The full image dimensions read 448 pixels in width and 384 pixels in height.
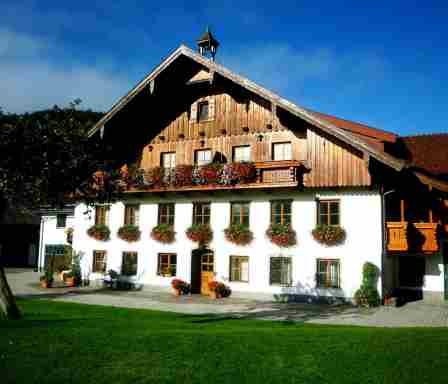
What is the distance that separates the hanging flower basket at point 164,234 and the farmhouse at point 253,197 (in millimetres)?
52

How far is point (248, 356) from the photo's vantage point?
8.36 metres

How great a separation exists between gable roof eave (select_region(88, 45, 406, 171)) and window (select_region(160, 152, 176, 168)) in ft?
11.0

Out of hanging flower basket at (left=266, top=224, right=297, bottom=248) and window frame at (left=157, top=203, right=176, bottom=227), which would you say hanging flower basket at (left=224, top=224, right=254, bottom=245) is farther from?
window frame at (left=157, top=203, right=176, bottom=227)

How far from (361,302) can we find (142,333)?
11.5 meters

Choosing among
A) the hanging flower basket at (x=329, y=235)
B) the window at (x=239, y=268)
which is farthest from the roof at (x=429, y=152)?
the window at (x=239, y=268)

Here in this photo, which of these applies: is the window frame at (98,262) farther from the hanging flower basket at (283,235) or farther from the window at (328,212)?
the window at (328,212)

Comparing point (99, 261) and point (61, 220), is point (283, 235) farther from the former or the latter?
point (61, 220)

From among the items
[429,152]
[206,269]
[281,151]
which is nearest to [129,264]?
[206,269]

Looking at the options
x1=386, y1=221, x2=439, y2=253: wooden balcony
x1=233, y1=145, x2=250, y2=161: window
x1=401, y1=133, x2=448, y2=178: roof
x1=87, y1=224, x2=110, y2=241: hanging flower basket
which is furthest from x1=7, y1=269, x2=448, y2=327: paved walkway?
x1=401, y1=133, x2=448, y2=178: roof

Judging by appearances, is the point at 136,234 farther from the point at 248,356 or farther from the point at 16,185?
the point at 248,356

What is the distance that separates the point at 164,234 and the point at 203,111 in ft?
21.7

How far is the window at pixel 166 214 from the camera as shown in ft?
79.2

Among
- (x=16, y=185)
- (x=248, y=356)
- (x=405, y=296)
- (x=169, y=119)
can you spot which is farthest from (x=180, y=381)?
(x=169, y=119)

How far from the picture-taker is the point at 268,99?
20953mm
